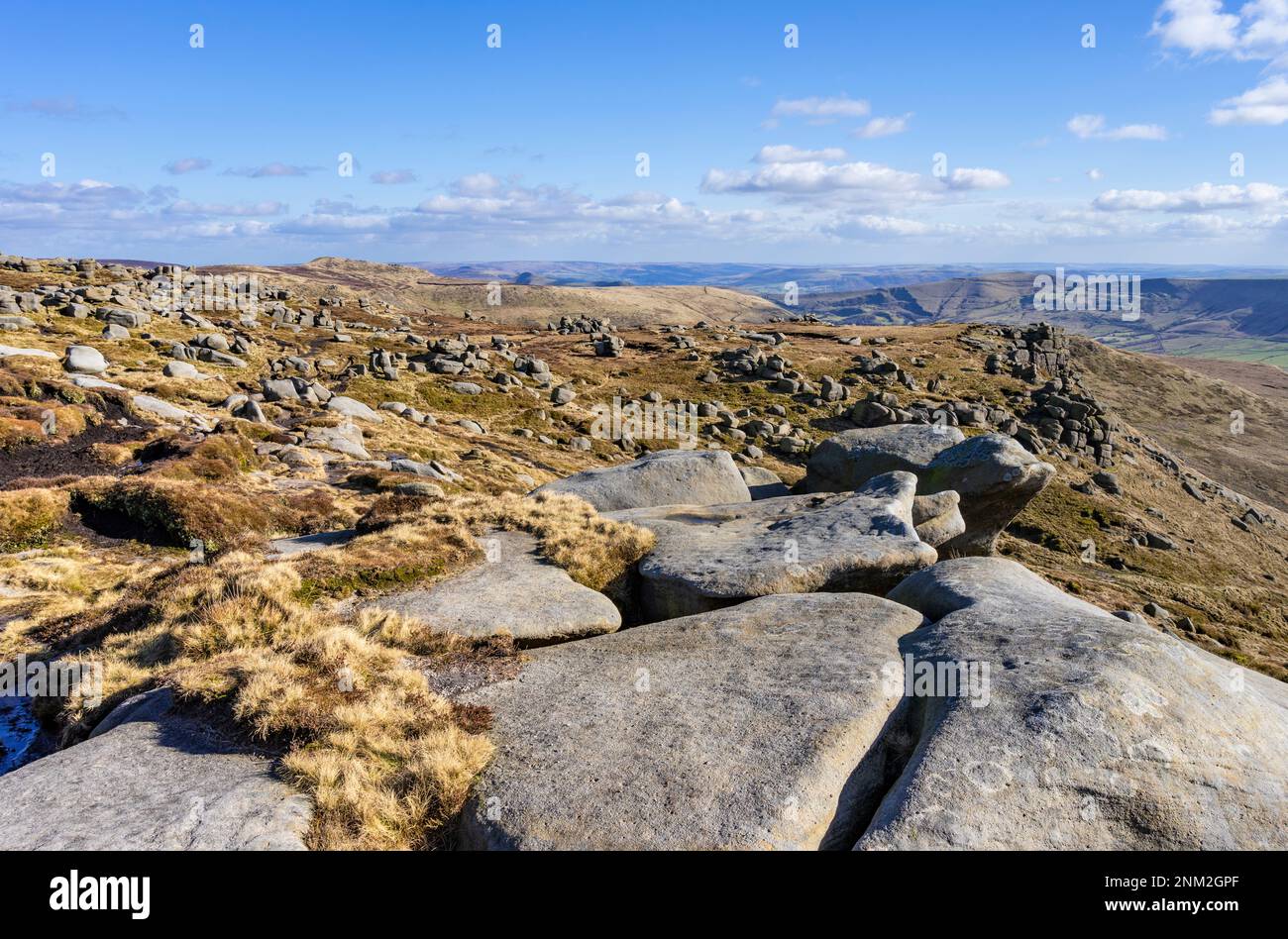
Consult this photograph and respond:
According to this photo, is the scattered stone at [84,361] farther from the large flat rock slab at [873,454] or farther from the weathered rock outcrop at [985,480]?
the weathered rock outcrop at [985,480]

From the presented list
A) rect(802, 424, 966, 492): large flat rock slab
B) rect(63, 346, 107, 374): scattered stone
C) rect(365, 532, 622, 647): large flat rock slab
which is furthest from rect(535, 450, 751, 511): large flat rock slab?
rect(63, 346, 107, 374): scattered stone

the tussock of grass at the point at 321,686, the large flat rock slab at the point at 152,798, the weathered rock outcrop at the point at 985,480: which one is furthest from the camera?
the weathered rock outcrop at the point at 985,480

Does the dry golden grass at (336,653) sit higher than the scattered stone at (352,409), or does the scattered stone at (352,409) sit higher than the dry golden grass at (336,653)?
the scattered stone at (352,409)

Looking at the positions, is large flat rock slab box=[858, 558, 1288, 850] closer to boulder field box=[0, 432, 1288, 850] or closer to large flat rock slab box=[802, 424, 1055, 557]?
boulder field box=[0, 432, 1288, 850]

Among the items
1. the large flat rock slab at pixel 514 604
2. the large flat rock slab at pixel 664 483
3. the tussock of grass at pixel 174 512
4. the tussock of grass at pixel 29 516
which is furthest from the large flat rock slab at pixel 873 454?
the tussock of grass at pixel 29 516

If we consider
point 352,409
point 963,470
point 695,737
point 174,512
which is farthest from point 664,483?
point 352,409

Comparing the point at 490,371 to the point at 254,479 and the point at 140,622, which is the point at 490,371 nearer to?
the point at 254,479

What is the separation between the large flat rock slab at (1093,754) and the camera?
9375mm

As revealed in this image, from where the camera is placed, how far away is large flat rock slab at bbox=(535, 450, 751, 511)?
3206 cm

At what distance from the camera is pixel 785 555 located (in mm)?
20078

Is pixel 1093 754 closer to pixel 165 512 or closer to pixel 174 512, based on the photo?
pixel 174 512

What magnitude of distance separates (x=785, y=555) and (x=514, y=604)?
7.97 metres

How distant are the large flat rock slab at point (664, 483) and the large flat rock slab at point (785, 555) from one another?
6.82 meters
